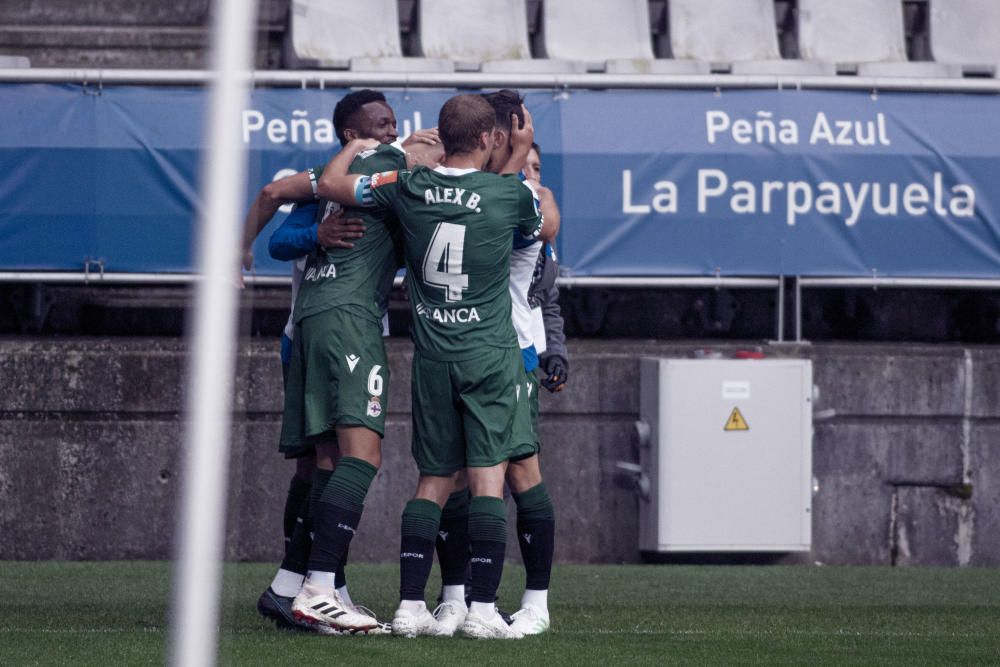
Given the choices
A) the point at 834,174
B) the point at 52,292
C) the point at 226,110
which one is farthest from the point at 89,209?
the point at 226,110

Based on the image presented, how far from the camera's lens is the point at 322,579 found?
204 inches

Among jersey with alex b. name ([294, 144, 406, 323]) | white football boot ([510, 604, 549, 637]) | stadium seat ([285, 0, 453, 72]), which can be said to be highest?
stadium seat ([285, 0, 453, 72])

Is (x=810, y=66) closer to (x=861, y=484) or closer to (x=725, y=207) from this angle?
(x=725, y=207)

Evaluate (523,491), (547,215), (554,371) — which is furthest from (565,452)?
(547,215)

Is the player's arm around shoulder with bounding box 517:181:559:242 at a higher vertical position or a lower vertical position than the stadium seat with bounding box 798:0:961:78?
lower

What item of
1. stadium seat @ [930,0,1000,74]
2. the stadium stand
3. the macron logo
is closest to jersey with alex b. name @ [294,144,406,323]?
the macron logo

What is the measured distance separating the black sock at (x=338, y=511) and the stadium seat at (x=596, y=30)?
615 cm

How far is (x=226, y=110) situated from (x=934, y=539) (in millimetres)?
7544

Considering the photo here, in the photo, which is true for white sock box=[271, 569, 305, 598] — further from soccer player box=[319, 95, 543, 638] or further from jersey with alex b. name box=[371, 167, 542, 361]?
jersey with alex b. name box=[371, 167, 542, 361]

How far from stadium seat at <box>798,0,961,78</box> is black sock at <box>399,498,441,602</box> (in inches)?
266

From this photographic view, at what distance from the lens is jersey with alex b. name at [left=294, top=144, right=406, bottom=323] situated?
5398 mm

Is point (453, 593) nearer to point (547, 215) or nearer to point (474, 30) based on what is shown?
point (547, 215)

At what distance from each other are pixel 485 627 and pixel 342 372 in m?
0.96

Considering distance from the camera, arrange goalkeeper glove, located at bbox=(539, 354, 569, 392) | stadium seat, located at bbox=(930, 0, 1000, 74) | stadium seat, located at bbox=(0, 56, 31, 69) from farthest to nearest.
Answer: stadium seat, located at bbox=(930, 0, 1000, 74), stadium seat, located at bbox=(0, 56, 31, 69), goalkeeper glove, located at bbox=(539, 354, 569, 392)
